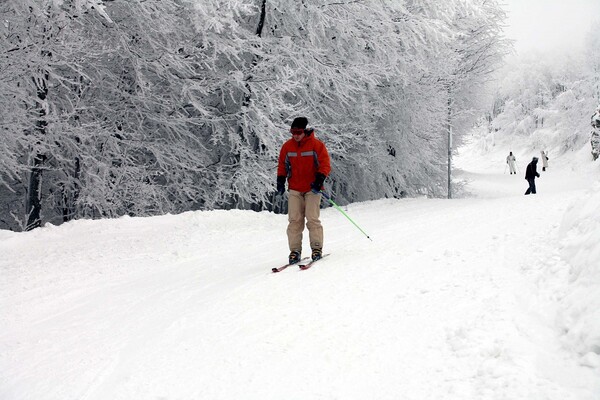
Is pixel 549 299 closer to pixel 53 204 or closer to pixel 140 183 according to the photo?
pixel 140 183

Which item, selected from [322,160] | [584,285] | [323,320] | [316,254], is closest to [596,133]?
[322,160]

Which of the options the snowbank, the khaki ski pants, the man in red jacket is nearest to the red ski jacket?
the man in red jacket

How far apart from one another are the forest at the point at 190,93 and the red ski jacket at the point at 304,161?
182 inches

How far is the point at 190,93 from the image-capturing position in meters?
11.5

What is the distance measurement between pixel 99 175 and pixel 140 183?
0.92m

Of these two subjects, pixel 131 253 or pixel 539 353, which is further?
pixel 131 253

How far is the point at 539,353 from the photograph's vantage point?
123 inches

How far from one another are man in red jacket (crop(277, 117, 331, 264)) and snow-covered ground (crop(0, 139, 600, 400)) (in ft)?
1.52

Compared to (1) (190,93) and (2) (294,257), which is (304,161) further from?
(1) (190,93)

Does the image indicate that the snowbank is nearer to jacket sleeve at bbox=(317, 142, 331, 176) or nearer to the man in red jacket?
jacket sleeve at bbox=(317, 142, 331, 176)

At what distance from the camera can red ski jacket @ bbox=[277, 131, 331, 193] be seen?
675 centimetres

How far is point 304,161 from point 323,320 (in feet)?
9.87

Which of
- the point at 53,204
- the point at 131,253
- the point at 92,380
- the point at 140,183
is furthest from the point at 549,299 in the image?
the point at 53,204

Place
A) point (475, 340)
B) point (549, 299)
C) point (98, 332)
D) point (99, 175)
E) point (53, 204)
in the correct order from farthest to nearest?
point (53, 204) → point (99, 175) → point (98, 332) → point (549, 299) → point (475, 340)
